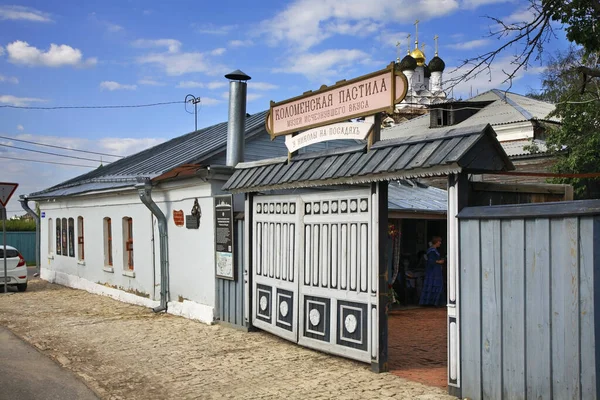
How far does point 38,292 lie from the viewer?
17.7 m

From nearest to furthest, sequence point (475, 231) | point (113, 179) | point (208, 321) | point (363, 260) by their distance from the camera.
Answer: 1. point (475, 231)
2. point (363, 260)
3. point (208, 321)
4. point (113, 179)

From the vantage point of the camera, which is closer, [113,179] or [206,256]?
[206,256]

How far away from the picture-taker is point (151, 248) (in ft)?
44.1

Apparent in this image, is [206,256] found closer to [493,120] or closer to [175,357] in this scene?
[175,357]

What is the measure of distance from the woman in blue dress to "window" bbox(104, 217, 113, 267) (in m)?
8.34

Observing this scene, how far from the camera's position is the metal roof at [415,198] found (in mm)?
12805

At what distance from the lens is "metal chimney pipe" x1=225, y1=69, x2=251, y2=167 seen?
37.6 feet

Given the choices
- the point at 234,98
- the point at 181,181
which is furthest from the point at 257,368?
the point at 234,98

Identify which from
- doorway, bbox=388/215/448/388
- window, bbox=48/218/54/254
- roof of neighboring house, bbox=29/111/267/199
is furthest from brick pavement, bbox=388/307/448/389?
window, bbox=48/218/54/254

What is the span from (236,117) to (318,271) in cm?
468

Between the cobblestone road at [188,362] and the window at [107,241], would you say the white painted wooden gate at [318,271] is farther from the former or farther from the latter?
the window at [107,241]

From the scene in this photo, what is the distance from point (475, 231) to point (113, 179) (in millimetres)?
10205

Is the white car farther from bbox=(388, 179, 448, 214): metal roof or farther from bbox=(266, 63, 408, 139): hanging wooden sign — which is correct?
bbox=(266, 63, 408, 139): hanging wooden sign

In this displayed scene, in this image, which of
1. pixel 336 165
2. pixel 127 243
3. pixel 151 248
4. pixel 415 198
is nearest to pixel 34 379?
pixel 336 165
